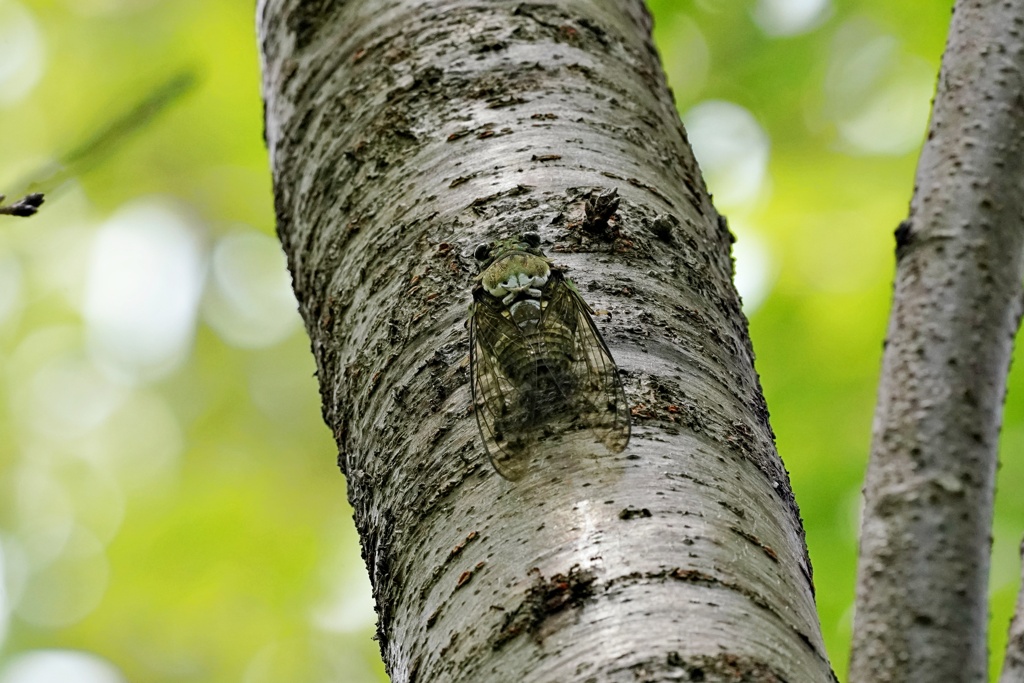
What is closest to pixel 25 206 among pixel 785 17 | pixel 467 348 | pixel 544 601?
pixel 467 348

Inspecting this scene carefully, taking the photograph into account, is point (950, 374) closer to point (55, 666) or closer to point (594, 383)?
point (594, 383)

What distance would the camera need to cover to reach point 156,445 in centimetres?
A: 616

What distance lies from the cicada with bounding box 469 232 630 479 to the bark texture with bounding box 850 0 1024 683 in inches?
16.2

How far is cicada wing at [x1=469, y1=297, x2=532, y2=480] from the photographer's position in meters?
1.47

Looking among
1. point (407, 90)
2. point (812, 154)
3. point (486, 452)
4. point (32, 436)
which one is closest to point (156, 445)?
point (32, 436)

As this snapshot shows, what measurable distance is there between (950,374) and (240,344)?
585 centimetres

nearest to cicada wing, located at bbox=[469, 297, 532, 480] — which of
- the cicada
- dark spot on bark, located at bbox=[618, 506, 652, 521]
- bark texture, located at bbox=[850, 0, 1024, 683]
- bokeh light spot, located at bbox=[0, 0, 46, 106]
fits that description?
the cicada

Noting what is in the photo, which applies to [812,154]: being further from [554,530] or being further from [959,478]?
[554,530]

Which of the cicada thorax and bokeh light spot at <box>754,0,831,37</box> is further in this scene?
bokeh light spot at <box>754,0,831,37</box>

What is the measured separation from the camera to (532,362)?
1.86m

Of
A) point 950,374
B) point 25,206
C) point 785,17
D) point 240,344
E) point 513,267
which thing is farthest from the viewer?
point 240,344

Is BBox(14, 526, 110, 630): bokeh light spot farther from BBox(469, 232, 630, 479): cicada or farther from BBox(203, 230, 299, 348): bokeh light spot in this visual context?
BBox(469, 232, 630, 479): cicada

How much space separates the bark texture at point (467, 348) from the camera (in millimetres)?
1262

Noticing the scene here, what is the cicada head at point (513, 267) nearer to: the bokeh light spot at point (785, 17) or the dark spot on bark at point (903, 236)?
the dark spot on bark at point (903, 236)
